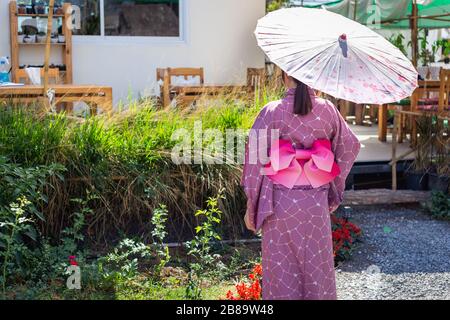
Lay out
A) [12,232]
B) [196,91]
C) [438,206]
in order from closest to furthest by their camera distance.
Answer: [12,232] < [438,206] < [196,91]

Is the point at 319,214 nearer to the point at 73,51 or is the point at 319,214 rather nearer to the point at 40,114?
the point at 40,114

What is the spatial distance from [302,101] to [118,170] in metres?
2.34

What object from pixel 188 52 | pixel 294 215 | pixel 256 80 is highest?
pixel 188 52

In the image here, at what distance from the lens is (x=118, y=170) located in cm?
523

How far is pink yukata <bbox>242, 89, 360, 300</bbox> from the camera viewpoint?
3.31 m

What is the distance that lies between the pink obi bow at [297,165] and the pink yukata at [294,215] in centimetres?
3

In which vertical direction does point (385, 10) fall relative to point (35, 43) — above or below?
above

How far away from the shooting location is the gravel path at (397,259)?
4552 millimetres

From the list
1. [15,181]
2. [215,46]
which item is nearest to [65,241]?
[15,181]

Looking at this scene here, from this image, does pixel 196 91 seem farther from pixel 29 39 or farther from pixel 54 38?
pixel 29 39

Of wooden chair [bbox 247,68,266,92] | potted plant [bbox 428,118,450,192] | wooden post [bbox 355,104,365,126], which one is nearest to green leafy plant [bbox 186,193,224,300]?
wooden chair [bbox 247,68,266,92]

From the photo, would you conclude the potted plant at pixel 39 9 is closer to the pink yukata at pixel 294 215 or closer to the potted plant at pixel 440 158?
the potted plant at pixel 440 158

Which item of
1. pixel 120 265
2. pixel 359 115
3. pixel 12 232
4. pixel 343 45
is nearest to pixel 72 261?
pixel 12 232

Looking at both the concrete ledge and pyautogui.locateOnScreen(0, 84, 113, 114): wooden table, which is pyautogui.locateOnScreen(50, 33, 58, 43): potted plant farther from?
the concrete ledge
